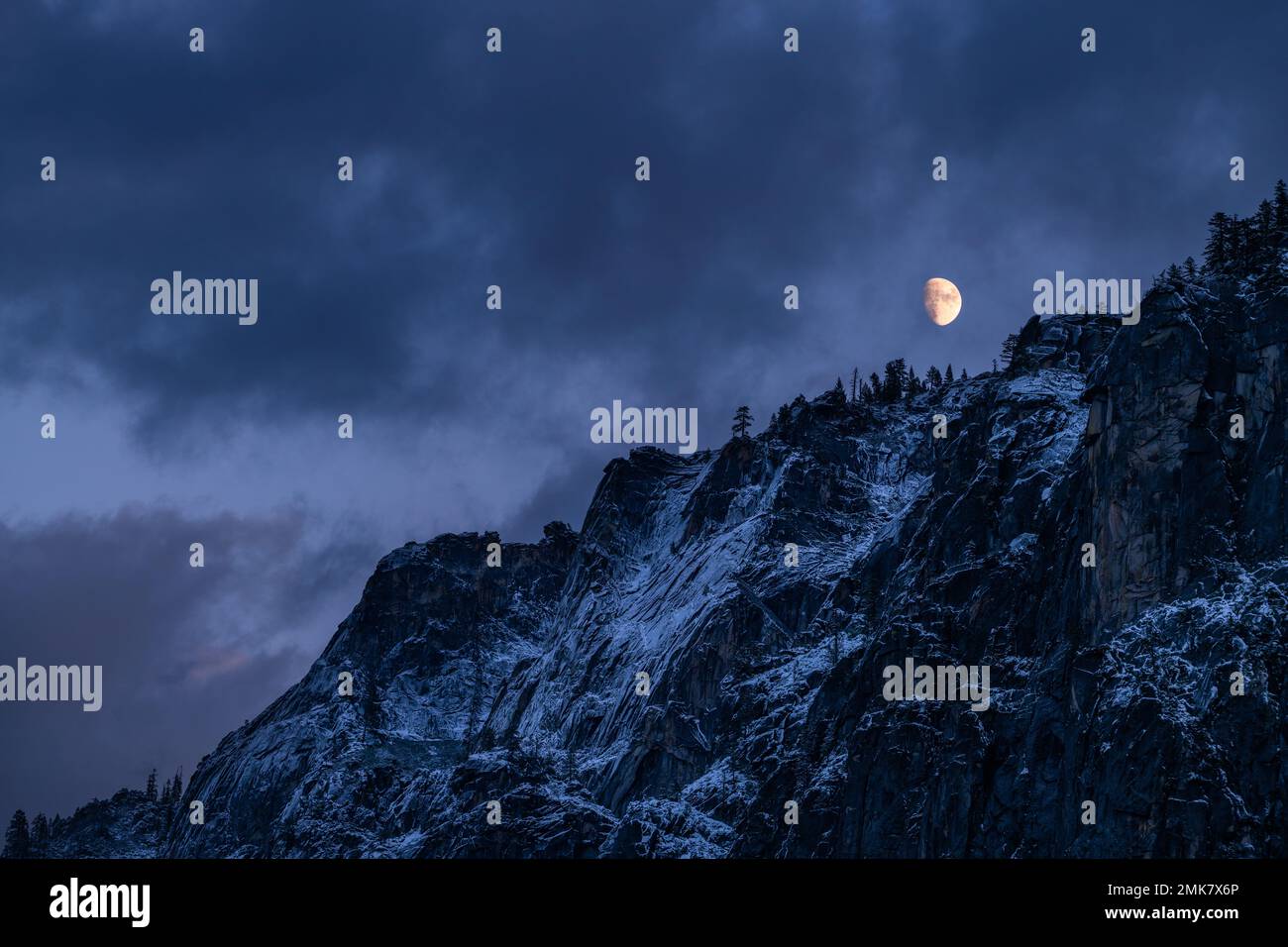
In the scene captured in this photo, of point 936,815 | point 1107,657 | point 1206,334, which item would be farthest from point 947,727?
point 1206,334

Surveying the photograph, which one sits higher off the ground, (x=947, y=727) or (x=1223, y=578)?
(x=1223, y=578)

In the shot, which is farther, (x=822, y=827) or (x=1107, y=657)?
(x=822, y=827)

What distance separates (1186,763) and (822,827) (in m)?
46.4
